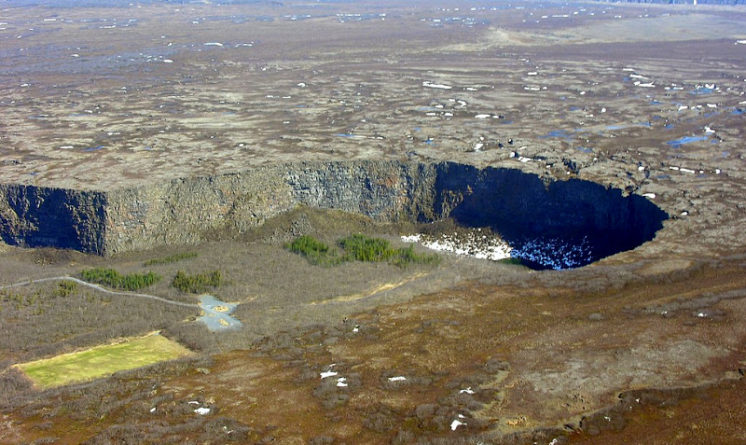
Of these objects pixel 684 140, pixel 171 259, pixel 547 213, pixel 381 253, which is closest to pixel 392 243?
pixel 381 253

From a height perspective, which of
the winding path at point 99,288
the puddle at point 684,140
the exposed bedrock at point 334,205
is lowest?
the winding path at point 99,288

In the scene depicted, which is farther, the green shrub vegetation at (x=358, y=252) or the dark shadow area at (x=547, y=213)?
the dark shadow area at (x=547, y=213)

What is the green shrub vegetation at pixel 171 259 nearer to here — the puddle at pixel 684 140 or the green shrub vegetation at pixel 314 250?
the green shrub vegetation at pixel 314 250

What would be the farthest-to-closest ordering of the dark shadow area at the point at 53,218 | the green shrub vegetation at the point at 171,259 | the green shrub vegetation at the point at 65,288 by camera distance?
the dark shadow area at the point at 53,218 → the green shrub vegetation at the point at 171,259 → the green shrub vegetation at the point at 65,288

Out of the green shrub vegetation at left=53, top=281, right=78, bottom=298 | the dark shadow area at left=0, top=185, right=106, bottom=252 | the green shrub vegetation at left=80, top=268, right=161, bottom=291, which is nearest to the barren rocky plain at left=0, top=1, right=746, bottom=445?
the dark shadow area at left=0, top=185, right=106, bottom=252

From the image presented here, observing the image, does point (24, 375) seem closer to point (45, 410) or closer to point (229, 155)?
point (45, 410)

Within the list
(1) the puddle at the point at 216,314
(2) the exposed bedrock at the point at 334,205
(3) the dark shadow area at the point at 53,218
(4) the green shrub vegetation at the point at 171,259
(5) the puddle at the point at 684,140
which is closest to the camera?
(1) the puddle at the point at 216,314

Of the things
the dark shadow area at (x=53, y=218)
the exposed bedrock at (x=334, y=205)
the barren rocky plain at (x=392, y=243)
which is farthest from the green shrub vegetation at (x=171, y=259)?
the dark shadow area at (x=53, y=218)
